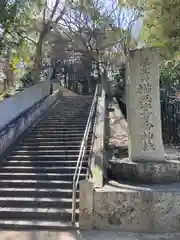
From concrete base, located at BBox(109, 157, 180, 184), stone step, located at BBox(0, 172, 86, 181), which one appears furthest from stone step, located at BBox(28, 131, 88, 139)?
concrete base, located at BBox(109, 157, 180, 184)

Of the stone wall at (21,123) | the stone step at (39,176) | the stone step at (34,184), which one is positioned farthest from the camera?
the stone wall at (21,123)

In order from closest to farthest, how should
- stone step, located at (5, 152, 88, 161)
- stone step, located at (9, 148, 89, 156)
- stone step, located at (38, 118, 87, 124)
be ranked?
stone step, located at (5, 152, 88, 161), stone step, located at (9, 148, 89, 156), stone step, located at (38, 118, 87, 124)

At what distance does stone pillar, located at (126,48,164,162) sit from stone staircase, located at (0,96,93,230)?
1.66 m

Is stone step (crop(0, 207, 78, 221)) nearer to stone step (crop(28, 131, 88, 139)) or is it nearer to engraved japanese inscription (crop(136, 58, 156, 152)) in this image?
engraved japanese inscription (crop(136, 58, 156, 152))

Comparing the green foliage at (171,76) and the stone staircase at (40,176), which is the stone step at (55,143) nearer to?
the stone staircase at (40,176)

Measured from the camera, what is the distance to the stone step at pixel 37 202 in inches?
270

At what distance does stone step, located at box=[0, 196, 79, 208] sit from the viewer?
686 cm

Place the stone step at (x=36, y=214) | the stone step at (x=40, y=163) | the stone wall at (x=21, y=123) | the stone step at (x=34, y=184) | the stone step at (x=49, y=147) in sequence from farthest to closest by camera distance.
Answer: the stone wall at (x=21, y=123) < the stone step at (x=49, y=147) < the stone step at (x=40, y=163) < the stone step at (x=34, y=184) < the stone step at (x=36, y=214)

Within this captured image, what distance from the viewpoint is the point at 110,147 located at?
9.48 metres

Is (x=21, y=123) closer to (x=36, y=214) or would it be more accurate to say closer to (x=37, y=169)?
(x=37, y=169)

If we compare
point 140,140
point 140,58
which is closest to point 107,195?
point 140,140

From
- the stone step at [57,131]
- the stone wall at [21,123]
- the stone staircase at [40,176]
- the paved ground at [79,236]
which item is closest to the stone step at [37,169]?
the stone staircase at [40,176]

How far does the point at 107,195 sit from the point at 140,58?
301 centimetres

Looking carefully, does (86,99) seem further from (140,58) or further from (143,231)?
(143,231)
